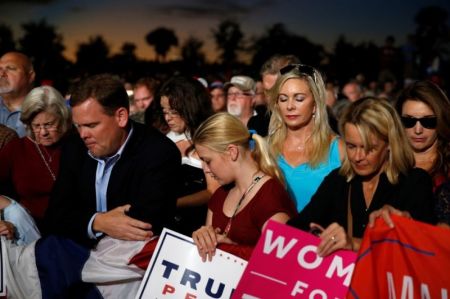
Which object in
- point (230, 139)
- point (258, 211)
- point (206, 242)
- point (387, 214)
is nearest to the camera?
point (387, 214)

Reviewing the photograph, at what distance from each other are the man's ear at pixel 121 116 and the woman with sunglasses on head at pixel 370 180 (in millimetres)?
1292

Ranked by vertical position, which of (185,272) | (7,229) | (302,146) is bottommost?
(7,229)

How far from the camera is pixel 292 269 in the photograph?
296 cm

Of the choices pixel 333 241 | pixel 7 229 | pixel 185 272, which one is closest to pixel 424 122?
pixel 333 241

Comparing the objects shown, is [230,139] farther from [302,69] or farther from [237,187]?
[302,69]

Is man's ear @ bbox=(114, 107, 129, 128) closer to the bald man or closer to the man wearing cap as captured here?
the bald man

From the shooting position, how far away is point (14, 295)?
3656 millimetres

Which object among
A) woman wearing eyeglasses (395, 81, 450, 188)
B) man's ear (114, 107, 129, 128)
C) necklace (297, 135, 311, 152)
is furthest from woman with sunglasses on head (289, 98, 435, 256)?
man's ear (114, 107, 129, 128)

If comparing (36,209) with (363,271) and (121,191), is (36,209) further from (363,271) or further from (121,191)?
(363,271)

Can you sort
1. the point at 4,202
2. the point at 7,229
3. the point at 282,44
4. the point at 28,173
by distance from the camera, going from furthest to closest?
the point at 282,44 < the point at 28,173 < the point at 4,202 < the point at 7,229

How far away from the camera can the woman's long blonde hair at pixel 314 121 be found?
13.9ft

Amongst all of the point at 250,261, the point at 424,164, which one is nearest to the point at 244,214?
the point at 250,261

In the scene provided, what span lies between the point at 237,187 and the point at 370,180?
85cm

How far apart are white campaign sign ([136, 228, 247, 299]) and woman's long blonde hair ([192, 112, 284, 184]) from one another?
24.6 inches
